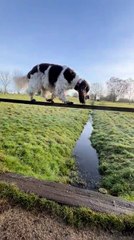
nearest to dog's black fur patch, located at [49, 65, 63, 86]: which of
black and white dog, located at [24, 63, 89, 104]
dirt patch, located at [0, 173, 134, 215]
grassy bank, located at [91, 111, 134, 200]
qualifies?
black and white dog, located at [24, 63, 89, 104]

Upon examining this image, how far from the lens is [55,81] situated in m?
5.38

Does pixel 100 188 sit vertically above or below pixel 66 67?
below

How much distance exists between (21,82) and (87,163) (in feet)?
20.5

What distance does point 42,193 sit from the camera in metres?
5.14

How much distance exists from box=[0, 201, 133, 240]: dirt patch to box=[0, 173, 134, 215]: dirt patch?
59 cm

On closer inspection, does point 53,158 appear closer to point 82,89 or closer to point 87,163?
point 87,163

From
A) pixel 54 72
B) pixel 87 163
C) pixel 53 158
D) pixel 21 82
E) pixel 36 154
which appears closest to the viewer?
pixel 54 72

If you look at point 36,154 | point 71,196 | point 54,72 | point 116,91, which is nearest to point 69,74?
Result: point 54,72

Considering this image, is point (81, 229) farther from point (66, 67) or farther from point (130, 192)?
point (130, 192)

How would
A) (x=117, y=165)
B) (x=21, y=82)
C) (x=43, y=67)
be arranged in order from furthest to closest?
(x=117, y=165), (x=21, y=82), (x=43, y=67)

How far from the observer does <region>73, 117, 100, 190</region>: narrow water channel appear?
8.97 m

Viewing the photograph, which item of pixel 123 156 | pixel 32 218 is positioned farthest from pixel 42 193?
pixel 123 156

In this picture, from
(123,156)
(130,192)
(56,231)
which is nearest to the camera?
(56,231)

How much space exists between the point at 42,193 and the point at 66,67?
10.3ft
